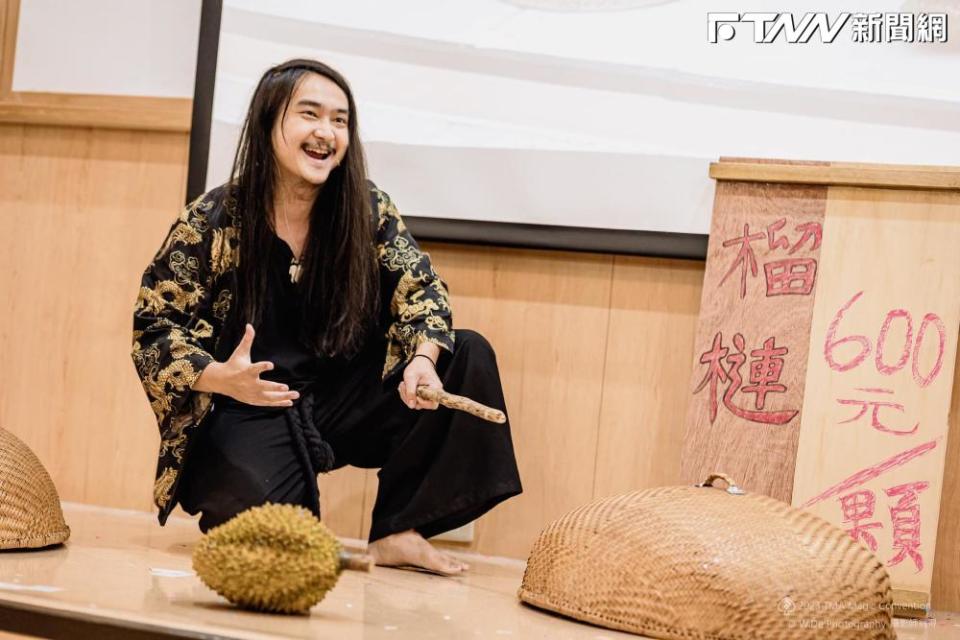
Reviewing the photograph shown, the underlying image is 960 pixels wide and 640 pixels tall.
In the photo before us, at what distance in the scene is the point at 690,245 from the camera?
2.43 metres

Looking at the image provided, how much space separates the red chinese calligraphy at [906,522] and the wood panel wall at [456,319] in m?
0.21

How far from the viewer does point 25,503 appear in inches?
75.2

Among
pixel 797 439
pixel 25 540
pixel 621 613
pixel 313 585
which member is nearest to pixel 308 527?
pixel 313 585

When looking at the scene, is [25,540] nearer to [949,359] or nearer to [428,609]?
[428,609]

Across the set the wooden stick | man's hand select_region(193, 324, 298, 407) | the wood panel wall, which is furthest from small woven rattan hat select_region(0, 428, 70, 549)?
the wood panel wall

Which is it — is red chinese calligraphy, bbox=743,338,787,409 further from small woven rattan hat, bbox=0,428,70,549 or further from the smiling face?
small woven rattan hat, bbox=0,428,70,549

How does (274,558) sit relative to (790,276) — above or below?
below

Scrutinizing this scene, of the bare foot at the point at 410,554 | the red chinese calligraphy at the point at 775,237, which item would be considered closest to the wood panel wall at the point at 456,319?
the red chinese calligraphy at the point at 775,237

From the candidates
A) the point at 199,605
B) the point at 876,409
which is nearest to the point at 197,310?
the point at 199,605

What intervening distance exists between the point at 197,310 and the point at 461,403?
61cm

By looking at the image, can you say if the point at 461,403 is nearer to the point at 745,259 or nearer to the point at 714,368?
the point at 714,368

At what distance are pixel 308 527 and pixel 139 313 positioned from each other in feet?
2.86

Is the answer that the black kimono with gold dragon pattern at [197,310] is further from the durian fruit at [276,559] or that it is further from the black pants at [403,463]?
the durian fruit at [276,559]

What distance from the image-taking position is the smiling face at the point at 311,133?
2256 mm
